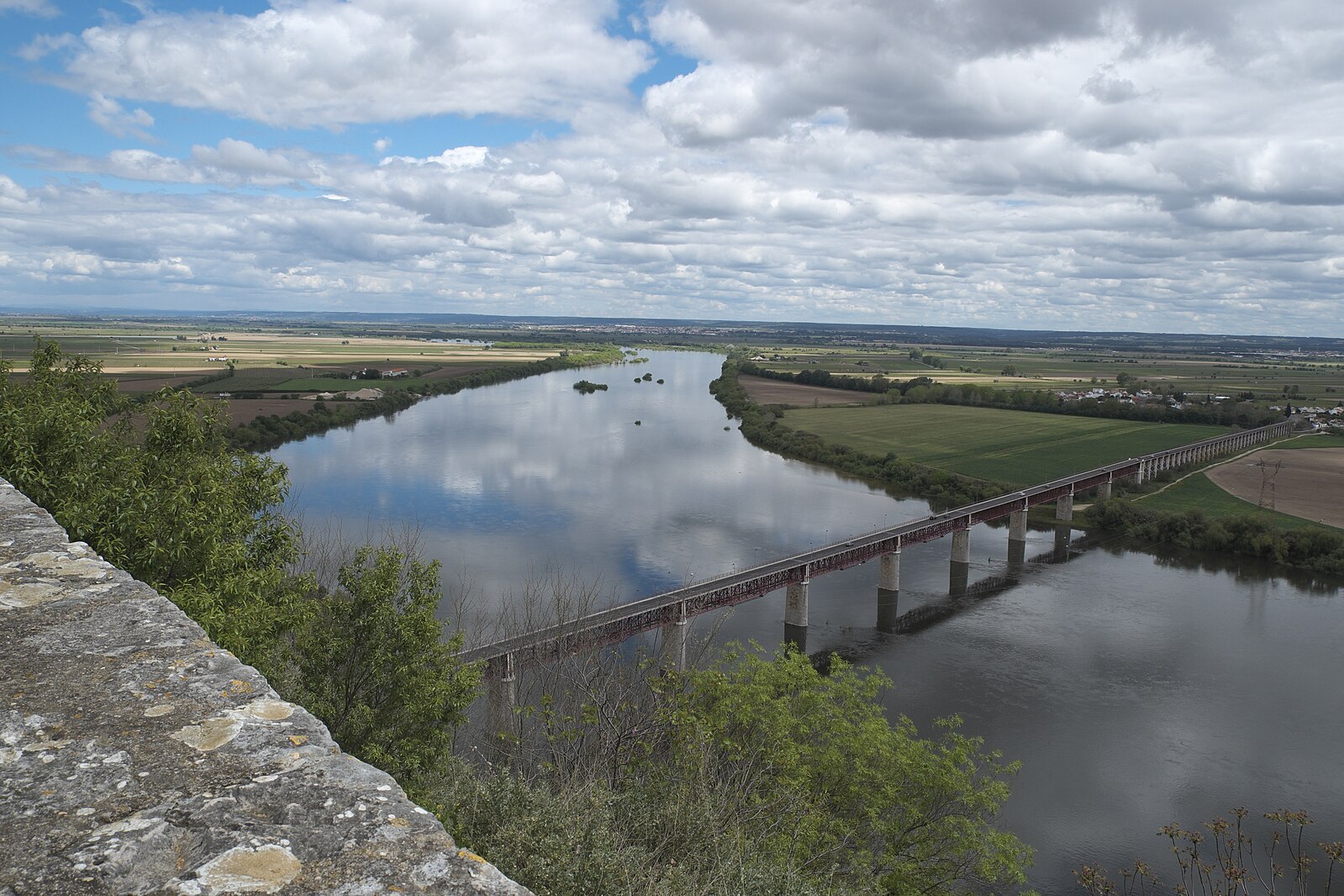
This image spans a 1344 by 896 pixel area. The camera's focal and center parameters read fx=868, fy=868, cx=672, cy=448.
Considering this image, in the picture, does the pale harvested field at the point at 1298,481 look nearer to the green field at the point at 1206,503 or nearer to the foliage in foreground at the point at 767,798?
the green field at the point at 1206,503

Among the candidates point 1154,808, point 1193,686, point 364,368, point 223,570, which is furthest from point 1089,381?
point 223,570

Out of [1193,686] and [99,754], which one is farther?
[1193,686]

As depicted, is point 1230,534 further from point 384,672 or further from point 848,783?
point 384,672

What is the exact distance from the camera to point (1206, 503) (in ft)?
195

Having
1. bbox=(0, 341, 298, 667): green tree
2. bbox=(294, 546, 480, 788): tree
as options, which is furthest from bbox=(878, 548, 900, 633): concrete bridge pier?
bbox=(0, 341, 298, 667): green tree

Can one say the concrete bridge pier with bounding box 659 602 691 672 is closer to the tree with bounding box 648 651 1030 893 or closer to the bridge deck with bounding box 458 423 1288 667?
the bridge deck with bounding box 458 423 1288 667

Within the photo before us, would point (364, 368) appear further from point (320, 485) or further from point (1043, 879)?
point (1043, 879)

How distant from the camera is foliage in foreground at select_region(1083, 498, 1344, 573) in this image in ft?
159

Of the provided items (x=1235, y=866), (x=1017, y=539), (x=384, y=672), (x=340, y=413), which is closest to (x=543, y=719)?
(x=384, y=672)

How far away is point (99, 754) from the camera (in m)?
3.33

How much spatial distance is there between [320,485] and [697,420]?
4680 cm

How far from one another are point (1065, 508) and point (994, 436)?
24341mm

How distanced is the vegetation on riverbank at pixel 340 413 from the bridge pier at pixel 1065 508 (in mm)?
51317

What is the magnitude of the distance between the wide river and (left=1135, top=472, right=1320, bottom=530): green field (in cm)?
690
